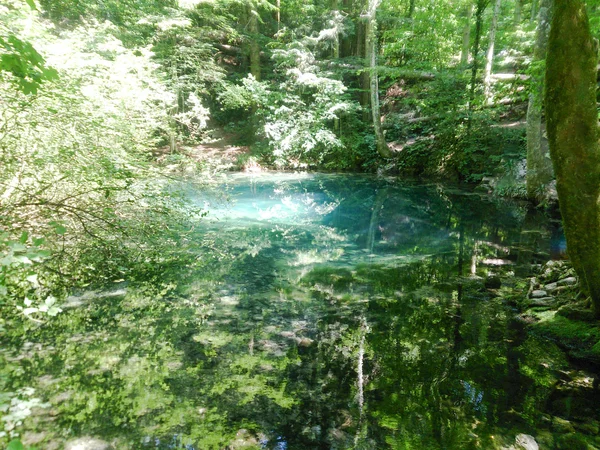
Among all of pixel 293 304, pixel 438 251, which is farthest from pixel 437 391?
pixel 438 251

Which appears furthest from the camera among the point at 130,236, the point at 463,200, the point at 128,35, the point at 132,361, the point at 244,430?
the point at 128,35

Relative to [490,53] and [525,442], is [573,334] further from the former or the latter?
[490,53]

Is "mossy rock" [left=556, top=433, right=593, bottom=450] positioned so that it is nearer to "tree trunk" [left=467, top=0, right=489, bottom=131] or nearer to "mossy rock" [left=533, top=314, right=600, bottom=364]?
"mossy rock" [left=533, top=314, right=600, bottom=364]

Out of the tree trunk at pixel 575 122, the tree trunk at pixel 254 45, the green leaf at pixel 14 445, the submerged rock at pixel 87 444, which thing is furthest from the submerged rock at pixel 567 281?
the tree trunk at pixel 254 45

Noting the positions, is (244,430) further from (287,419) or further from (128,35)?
(128,35)

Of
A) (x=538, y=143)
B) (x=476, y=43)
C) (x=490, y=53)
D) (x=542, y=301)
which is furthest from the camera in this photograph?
(x=476, y=43)

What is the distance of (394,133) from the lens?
19.9 meters

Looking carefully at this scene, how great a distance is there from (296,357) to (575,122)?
356 cm

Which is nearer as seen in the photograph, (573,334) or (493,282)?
(573,334)

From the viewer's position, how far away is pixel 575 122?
342 cm

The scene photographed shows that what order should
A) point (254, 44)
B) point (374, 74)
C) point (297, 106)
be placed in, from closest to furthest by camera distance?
point (374, 74), point (297, 106), point (254, 44)

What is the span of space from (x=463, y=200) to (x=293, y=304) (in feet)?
32.3

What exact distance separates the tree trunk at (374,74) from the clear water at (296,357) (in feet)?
37.7

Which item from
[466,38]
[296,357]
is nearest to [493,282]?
[296,357]
